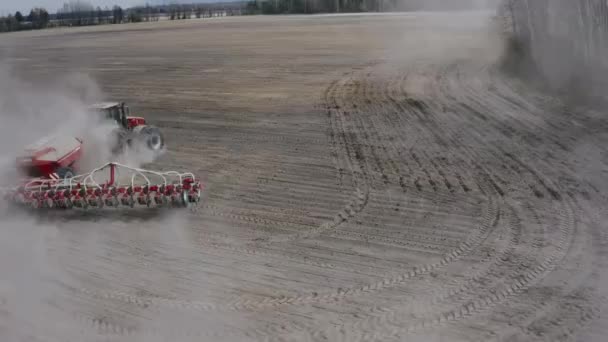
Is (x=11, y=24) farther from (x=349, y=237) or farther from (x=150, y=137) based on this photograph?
(x=349, y=237)

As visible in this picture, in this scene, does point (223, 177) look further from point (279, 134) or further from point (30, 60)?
point (30, 60)

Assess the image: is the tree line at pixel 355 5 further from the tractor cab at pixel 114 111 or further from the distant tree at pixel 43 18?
the tractor cab at pixel 114 111

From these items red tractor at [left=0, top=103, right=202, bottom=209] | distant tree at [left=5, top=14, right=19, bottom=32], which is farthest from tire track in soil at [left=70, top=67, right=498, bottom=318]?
distant tree at [left=5, top=14, right=19, bottom=32]

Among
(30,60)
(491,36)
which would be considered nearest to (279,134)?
(491,36)

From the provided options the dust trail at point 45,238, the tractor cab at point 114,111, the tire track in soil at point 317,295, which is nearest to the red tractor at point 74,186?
the dust trail at point 45,238

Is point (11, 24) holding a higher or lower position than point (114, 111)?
higher

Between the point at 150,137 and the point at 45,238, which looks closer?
the point at 45,238

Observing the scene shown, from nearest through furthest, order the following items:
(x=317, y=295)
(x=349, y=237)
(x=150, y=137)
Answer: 1. (x=317, y=295)
2. (x=349, y=237)
3. (x=150, y=137)

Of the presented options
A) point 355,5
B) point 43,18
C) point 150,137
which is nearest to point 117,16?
point 43,18

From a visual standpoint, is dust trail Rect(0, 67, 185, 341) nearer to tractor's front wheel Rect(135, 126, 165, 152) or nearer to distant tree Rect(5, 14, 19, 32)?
tractor's front wheel Rect(135, 126, 165, 152)
